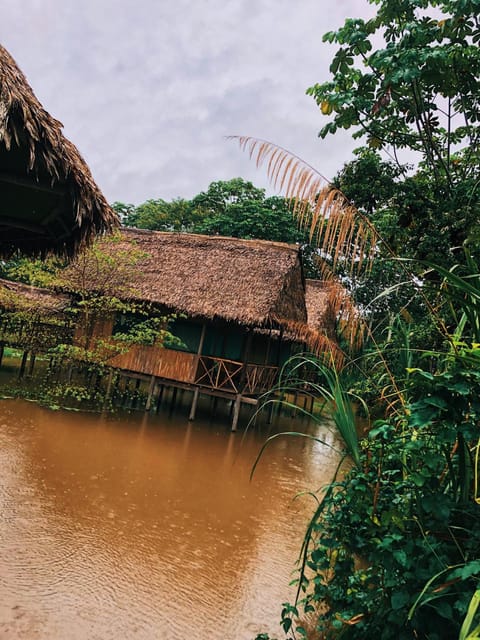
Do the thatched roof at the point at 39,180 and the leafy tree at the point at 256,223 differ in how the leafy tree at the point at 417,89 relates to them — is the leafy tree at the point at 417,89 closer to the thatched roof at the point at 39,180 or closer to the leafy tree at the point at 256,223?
the thatched roof at the point at 39,180

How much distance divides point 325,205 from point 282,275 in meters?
8.06

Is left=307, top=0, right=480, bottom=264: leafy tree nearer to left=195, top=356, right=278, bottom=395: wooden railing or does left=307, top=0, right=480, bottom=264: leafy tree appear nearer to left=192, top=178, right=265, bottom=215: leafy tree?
left=195, top=356, right=278, bottom=395: wooden railing

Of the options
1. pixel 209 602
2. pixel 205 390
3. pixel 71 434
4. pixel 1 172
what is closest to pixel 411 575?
pixel 209 602

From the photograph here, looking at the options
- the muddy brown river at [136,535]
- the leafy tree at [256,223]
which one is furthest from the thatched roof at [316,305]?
the muddy brown river at [136,535]

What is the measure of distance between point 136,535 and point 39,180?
333 centimetres

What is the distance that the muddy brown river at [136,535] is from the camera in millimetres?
2922

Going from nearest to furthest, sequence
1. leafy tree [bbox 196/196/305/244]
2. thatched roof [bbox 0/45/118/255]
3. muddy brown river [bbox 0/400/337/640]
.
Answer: thatched roof [bbox 0/45/118/255] → muddy brown river [bbox 0/400/337/640] → leafy tree [bbox 196/196/305/244]

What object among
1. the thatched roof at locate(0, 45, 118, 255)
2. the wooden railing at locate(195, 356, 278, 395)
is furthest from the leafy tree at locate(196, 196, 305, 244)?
the thatched roof at locate(0, 45, 118, 255)

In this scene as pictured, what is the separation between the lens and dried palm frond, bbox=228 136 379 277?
7.24ft

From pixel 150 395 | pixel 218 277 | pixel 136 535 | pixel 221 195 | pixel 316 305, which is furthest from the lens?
pixel 221 195

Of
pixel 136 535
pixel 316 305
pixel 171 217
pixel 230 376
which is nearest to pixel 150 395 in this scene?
pixel 230 376

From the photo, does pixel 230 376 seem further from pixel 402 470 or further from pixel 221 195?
pixel 221 195

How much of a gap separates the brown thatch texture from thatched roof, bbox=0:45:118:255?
566 centimetres

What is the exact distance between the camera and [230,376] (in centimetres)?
970
